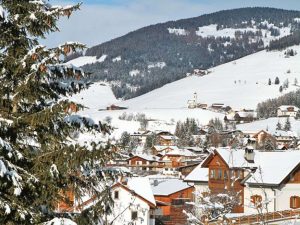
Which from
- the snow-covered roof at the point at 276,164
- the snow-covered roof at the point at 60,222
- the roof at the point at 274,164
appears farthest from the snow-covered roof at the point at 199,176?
the snow-covered roof at the point at 60,222

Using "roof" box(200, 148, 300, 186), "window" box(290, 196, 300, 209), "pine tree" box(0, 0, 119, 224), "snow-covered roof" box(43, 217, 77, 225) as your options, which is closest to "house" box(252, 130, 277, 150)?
"roof" box(200, 148, 300, 186)

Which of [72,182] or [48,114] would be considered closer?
[48,114]

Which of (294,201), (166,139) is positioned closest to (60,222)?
(294,201)

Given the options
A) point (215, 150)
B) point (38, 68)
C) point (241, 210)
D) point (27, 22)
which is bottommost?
point (241, 210)

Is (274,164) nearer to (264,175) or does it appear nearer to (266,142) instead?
(264,175)

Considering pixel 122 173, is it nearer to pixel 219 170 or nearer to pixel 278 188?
pixel 278 188

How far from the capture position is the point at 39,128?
10.5m

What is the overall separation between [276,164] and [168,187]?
1784cm

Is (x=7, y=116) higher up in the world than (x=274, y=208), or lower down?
higher up

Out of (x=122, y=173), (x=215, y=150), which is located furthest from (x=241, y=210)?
(x=122, y=173)

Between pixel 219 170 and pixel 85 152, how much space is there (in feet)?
133

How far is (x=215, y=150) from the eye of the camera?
165 feet

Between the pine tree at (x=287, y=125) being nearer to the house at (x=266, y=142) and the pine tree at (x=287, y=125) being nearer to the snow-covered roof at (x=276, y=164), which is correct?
the house at (x=266, y=142)

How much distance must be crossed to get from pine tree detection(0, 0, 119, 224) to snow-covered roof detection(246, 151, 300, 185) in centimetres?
3337
